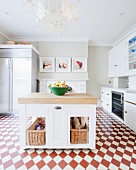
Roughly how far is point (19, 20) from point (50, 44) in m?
1.55

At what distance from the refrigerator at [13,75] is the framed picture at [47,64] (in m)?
0.88

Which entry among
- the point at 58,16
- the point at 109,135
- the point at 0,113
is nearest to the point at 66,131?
the point at 109,135

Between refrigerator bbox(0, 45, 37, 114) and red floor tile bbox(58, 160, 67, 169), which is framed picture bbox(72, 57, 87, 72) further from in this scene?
red floor tile bbox(58, 160, 67, 169)

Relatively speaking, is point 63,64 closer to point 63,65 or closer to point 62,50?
point 63,65

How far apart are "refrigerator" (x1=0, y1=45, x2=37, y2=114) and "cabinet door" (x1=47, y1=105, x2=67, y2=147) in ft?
7.42

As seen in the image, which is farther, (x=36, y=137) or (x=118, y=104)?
(x=118, y=104)

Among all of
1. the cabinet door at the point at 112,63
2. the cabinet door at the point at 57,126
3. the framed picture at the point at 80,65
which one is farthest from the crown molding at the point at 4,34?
the cabinet door at the point at 112,63

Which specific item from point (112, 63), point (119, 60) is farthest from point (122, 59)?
point (112, 63)

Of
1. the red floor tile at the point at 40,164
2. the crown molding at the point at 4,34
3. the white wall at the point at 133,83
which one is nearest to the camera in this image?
the red floor tile at the point at 40,164

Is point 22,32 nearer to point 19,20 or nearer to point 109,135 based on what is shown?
point 19,20

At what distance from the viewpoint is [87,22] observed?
3.50 meters

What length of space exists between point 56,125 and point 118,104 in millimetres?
2351

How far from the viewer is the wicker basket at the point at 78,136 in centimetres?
203

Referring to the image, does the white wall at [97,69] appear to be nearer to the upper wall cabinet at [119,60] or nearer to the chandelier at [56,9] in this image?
the upper wall cabinet at [119,60]
